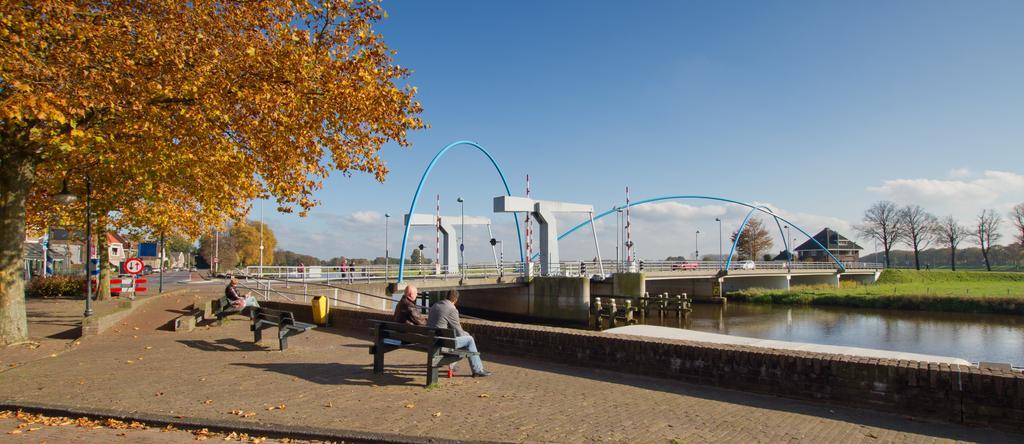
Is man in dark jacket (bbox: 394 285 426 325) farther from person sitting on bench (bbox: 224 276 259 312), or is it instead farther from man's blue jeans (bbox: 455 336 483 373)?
person sitting on bench (bbox: 224 276 259 312)

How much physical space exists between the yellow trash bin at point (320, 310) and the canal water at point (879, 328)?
20867 mm

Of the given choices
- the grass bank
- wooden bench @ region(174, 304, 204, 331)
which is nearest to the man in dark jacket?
wooden bench @ region(174, 304, 204, 331)

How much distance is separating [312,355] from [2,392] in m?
3.87

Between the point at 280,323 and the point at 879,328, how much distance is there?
103 feet

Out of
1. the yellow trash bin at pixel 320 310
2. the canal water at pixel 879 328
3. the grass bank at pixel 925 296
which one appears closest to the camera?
the yellow trash bin at pixel 320 310

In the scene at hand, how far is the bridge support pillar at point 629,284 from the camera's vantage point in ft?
132

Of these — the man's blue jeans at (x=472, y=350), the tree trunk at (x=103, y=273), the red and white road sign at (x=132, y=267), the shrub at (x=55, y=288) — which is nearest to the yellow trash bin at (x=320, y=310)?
the man's blue jeans at (x=472, y=350)

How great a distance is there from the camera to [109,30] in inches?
357

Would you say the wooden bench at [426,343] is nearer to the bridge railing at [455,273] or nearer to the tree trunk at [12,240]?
the tree trunk at [12,240]

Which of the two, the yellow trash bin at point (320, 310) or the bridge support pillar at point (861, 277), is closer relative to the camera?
the yellow trash bin at point (320, 310)

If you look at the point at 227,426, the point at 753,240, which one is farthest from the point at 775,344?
the point at 753,240

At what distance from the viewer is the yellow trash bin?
1388 cm

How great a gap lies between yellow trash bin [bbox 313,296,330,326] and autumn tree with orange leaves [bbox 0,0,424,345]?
234cm

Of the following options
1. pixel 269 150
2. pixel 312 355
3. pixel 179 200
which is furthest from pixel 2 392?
pixel 179 200
